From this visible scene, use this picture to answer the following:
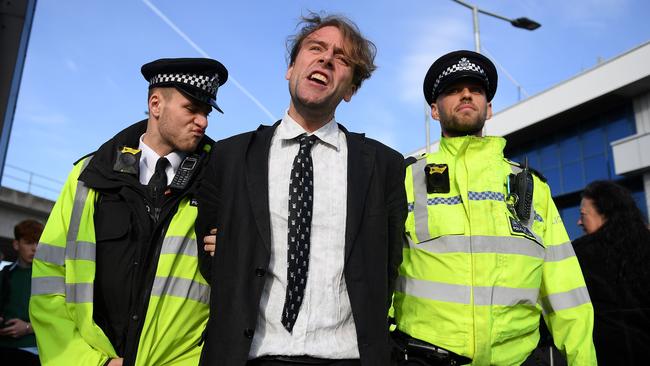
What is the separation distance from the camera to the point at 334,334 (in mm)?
2027

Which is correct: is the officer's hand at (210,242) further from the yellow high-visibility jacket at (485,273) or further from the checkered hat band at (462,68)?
the checkered hat band at (462,68)

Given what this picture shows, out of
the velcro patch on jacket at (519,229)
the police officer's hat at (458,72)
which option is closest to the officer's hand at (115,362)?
the velcro patch on jacket at (519,229)

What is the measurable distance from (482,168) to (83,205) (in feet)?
6.60

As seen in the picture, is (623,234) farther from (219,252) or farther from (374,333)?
(219,252)

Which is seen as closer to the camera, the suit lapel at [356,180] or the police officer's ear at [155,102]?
the suit lapel at [356,180]

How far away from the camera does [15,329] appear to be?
507 cm

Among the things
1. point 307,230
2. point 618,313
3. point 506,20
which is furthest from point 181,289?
point 506,20

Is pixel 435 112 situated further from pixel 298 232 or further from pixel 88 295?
pixel 88 295

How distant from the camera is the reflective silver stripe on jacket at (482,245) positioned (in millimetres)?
2652

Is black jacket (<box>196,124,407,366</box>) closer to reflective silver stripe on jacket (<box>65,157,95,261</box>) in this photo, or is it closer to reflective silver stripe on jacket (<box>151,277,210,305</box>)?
reflective silver stripe on jacket (<box>151,277,210,305</box>)

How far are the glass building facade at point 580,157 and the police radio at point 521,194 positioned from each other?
26.7 metres

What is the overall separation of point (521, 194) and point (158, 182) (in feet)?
6.16

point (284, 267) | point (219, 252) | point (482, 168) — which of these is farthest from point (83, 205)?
point (482, 168)

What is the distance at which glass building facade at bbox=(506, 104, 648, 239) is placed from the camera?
1101 inches
